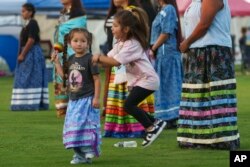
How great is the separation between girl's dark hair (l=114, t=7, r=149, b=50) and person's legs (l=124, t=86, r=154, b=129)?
47 centimetres

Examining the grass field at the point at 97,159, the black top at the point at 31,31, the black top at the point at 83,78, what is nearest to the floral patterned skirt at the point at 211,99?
the grass field at the point at 97,159

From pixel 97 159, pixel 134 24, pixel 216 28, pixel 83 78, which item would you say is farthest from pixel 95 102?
pixel 216 28

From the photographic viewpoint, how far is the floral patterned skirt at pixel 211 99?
1098 centimetres

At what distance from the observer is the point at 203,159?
10352mm

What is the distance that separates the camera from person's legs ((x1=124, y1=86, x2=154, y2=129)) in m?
11.3

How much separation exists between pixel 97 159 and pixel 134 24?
5.28ft

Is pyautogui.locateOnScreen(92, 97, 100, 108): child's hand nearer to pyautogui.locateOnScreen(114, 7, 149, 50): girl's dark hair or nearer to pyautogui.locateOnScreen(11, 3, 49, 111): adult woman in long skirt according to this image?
pyautogui.locateOnScreen(114, 7, 149, 50): girl's dark hair

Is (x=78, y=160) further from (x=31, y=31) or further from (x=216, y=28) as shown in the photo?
(x=31, y=31)

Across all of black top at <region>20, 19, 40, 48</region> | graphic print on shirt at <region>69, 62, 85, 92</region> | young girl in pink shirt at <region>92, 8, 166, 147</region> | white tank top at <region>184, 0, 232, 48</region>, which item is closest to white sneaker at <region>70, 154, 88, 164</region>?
Answer: graphic print on shirt at <region>69, 62, 85, 92</region>

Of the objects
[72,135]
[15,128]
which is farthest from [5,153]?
[15,128]

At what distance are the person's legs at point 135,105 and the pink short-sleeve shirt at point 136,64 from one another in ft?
0.20

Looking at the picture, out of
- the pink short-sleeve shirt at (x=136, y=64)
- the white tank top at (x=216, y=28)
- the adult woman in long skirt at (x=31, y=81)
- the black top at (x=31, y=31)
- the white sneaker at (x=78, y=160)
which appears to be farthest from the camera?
the adult woman in long skirt at (x=31, y=81)

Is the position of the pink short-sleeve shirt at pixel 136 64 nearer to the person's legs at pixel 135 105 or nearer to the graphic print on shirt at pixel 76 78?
the person's legs at pixel 135 105

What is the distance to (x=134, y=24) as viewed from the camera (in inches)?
442
